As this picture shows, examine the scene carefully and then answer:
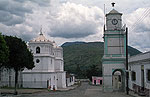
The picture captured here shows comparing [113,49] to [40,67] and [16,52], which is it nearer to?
[16,52]

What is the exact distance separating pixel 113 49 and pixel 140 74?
9.22 metres

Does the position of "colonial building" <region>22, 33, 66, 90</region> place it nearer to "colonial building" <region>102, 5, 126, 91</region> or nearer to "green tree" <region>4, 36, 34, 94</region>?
"colonial building" <region>102, 5, 126, 91</region>

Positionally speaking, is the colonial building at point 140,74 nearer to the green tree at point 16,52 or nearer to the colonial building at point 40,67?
the green tree at point 16,52

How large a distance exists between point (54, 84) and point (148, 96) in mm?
29835

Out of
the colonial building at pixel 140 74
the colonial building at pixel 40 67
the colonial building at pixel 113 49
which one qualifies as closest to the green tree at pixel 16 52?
the colonial building at pixel 113 49

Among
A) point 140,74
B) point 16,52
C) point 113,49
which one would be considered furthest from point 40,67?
point 140,74

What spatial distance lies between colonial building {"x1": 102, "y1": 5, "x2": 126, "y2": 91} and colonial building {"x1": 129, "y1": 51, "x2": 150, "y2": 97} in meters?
2.57

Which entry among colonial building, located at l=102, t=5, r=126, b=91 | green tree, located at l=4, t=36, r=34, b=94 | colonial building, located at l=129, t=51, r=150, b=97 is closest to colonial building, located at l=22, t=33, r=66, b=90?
colonial building, located at l=102, t=5, r=126, b=91

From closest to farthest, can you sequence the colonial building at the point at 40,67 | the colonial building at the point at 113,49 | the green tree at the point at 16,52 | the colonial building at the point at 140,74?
1. the colonial building at the point at 140,74
2. the green tree at the point at 16,52
3. the colonial building at the point at 113,49
4. the colonial building at the point at 40,67

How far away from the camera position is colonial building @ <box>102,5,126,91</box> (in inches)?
1393

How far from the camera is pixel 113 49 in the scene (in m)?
36.7

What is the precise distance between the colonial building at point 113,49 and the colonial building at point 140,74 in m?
2.57

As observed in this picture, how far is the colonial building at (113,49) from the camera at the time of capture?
116 feet

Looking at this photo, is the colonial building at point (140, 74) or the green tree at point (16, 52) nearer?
the colonial building at point (140, 74)
